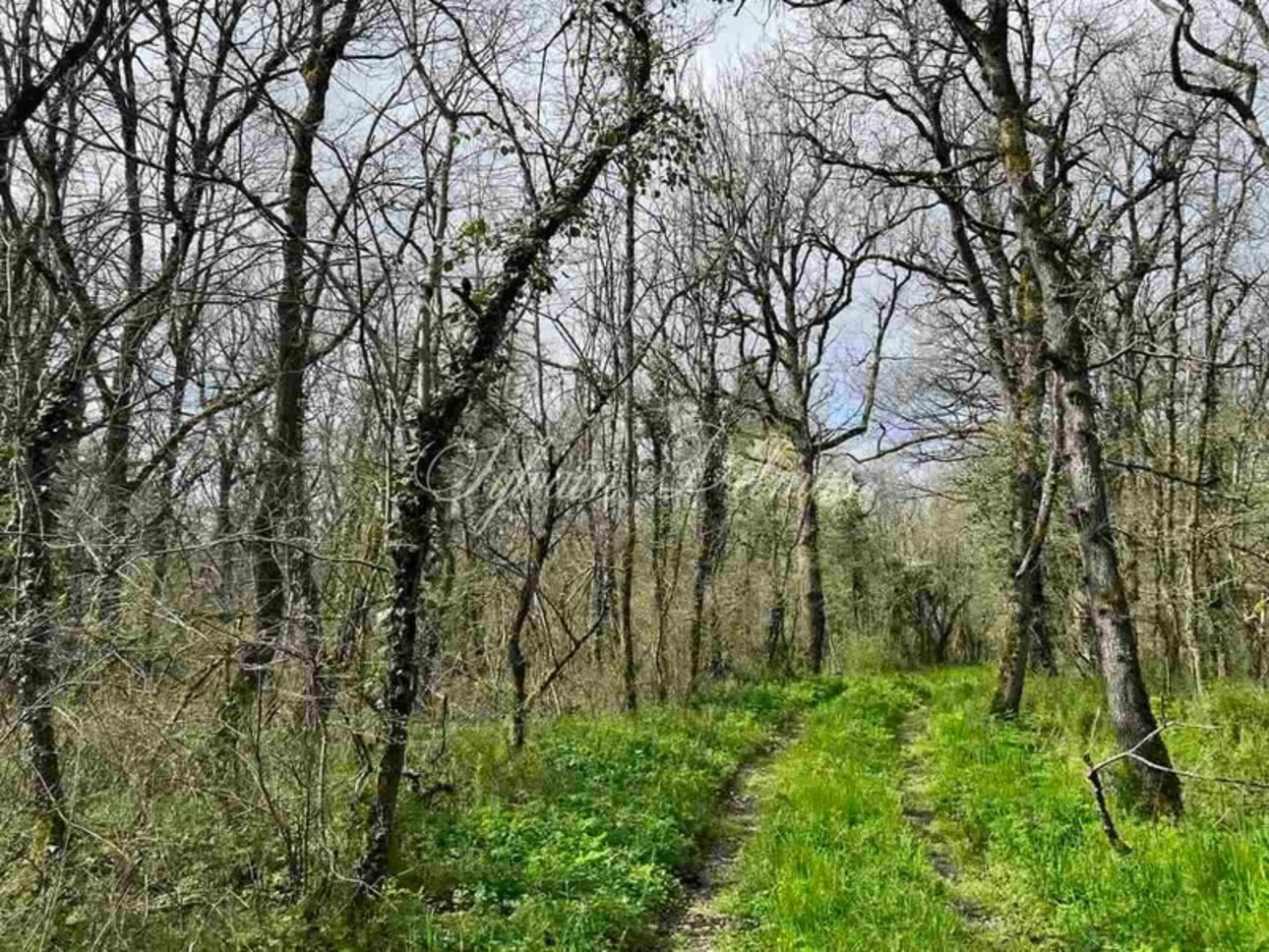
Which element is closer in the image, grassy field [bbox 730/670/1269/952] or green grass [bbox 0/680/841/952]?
green grass [bbox 0/680/841/952]

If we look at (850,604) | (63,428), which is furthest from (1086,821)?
(850,604)

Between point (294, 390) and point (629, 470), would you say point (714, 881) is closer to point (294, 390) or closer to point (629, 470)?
point (294, 390)

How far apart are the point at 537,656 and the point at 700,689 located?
3283mm

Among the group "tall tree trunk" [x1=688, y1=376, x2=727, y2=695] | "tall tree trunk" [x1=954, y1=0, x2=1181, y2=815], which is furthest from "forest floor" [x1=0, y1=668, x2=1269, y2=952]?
"tall tree trunk" [x1=688, y1=376, x2=727, y2=695]

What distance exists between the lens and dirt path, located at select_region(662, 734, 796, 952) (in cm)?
501

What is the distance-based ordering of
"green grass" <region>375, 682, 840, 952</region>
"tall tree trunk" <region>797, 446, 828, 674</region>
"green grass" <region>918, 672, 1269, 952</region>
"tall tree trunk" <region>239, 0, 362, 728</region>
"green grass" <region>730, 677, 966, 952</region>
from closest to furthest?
1. "green grass" <region>918, 672, 1269, 952</region>
2. "green grass" <region>730, 677, 966, 952</region>
3. "green grass" <region>375, 682, 840, 952</region>
4. "tall tree trunk" <region>239, 0, 362, 728</region>
5. "tall tree trunk" <region>797, 446, 828, 674</region>

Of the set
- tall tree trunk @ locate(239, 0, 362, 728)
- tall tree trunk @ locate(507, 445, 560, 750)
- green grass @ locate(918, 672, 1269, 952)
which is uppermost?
tall tree trunk @ locate(239, 0, 362, 728)

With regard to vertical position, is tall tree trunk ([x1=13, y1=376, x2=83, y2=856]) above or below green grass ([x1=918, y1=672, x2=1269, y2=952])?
above

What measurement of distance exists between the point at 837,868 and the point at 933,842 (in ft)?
4.13

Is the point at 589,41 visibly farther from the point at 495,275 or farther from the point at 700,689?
the point at 700,689

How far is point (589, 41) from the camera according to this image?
7492 mm

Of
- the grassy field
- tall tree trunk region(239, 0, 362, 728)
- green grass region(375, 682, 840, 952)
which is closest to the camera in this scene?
the grassy field

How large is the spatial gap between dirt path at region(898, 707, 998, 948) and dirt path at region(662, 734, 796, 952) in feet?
4.13

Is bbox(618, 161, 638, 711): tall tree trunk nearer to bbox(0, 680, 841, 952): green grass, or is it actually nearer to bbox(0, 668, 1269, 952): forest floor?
bbox(0, 668, 1269, 952): forest floor
